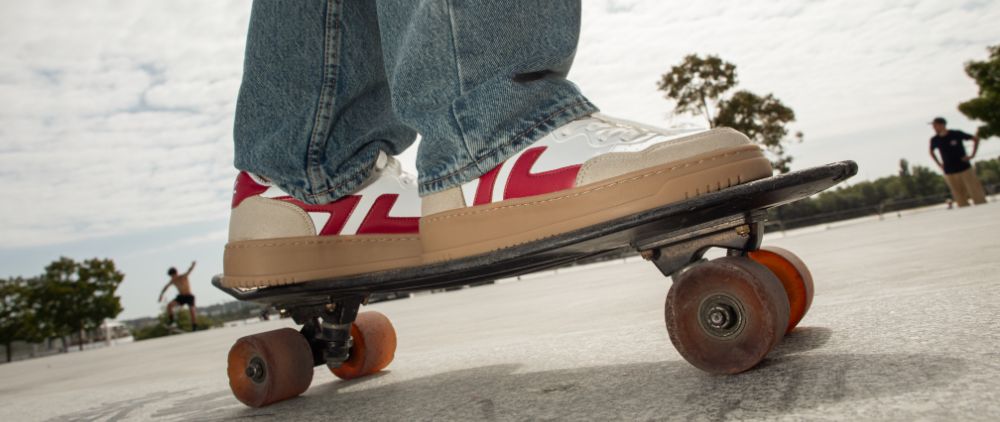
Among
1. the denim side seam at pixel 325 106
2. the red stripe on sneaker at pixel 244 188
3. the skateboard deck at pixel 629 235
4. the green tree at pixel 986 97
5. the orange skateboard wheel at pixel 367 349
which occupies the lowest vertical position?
the orange skateboard wheel at pixel 367 349

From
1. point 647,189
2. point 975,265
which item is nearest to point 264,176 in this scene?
point 647,189

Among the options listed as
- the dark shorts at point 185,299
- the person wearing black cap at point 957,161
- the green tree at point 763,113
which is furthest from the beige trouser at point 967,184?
the dark shorts at point 185,299

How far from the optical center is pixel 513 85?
3.69 feet

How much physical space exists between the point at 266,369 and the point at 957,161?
10.7m

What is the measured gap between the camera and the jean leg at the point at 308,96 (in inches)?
55.3

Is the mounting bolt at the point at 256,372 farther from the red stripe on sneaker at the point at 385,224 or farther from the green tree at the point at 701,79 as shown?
the green tree at the point at 701,79

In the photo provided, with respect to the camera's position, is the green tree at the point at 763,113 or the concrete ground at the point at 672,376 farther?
the green tree at the point at 763,113

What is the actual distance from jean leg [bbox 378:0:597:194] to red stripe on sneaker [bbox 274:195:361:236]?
1.02ft

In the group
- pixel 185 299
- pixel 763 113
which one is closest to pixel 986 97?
pixel 763 113

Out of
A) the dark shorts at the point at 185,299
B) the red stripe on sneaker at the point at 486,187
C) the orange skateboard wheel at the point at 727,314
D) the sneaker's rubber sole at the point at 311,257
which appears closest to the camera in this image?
the orange skateboard wheel at the point at 727,314

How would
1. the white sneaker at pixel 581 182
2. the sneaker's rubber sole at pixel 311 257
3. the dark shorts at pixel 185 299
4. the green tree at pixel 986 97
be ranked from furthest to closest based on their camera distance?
the green tree at pixel 986 97
the dark shorts at pixel 185 299
the sneaker's rubber sole at pixel 311 257
the white sneaker at pixel 581 182

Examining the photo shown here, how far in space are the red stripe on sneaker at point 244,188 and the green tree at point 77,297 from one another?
34.9 metres

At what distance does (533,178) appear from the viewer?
3.56ft

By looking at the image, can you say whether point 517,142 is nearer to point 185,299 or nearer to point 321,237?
point 321,237
